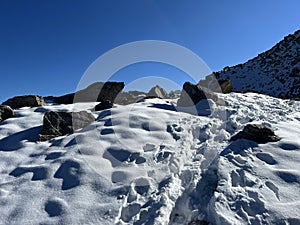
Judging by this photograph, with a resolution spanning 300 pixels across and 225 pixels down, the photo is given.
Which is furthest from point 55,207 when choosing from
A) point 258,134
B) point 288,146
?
point 288,146

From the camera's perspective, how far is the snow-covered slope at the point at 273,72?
29.6 m

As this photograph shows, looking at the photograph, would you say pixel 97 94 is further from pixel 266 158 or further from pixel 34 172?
pixel 266 158

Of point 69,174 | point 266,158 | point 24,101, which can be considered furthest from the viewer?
point 24,101

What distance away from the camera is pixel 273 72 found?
112 ft

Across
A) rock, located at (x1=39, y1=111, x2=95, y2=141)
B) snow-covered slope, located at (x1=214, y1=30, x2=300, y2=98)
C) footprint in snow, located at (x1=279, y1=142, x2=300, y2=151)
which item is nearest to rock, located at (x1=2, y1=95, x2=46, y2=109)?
rock, located at (x1=39, y1=111, x2=95, y2=141)

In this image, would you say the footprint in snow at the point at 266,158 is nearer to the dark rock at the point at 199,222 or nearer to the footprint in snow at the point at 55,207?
the dark rock at the point at 199,222

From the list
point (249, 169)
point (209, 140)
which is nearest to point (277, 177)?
point (249, 169)

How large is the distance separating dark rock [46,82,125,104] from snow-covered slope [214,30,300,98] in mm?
21146

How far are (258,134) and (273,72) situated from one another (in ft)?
104

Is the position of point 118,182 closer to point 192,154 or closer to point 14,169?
point 192,154

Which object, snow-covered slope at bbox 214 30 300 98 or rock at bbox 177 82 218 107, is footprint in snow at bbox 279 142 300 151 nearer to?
rock at bbox 177 82 218 107

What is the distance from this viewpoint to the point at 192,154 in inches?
271

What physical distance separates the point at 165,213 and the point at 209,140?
3683mm

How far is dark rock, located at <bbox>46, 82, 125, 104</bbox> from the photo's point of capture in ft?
48.8
